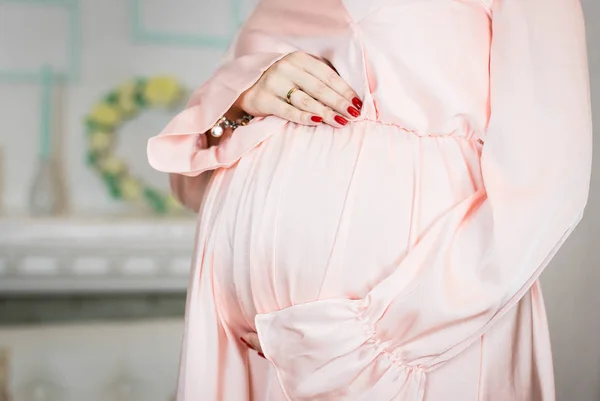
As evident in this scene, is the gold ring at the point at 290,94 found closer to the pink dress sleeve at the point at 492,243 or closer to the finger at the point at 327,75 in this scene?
the finger at the point at 327,75

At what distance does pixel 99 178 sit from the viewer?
7.55ft

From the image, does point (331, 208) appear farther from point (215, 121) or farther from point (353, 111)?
point (215, 121)

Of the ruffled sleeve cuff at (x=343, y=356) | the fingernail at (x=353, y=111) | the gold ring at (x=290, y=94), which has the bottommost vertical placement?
the ruffled sleeve cuff at (x=343, y=356)

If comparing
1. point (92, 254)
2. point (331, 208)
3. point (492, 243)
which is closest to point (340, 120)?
point (331, 208)

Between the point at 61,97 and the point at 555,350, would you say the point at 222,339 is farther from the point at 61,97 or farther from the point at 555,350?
the point at 61,97

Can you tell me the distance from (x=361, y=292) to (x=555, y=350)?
0.94 meters

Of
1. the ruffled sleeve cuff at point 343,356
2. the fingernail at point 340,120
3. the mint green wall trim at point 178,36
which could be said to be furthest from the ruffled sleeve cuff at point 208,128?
the mint green wall trim at point 178,36

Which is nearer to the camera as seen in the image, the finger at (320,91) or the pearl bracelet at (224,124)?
the finger at (320,91)

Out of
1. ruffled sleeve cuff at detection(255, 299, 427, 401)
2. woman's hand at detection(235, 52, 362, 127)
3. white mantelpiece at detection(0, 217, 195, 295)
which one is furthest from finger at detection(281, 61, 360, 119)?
white mantelpiece at detection(0, 217, 195, 295)

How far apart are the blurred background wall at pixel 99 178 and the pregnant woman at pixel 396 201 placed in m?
1.15

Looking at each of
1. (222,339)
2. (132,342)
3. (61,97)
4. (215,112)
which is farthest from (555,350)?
(61,97)

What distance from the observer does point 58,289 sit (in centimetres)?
209

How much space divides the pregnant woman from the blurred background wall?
115 centimetres

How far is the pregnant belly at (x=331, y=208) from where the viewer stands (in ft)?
2.80
